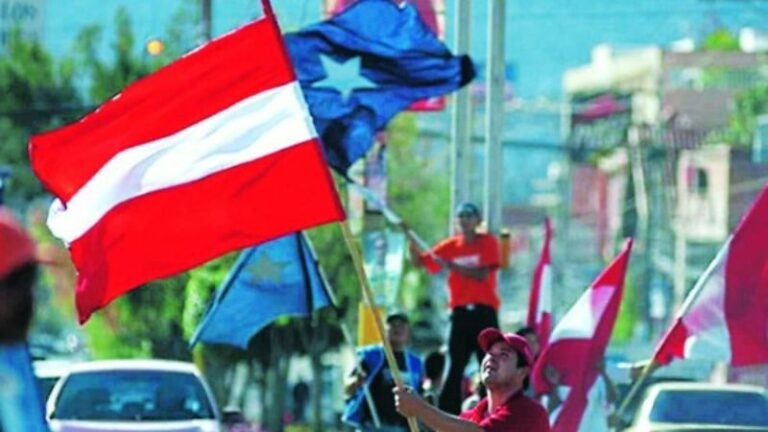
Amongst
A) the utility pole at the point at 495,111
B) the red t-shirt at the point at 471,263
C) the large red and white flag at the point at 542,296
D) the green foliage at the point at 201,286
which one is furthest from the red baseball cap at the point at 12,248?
the green foliage at the point at 201,286

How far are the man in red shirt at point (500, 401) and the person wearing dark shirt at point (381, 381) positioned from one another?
746 cm

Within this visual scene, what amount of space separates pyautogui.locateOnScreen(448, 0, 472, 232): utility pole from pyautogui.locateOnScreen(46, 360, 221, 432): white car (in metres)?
3.78

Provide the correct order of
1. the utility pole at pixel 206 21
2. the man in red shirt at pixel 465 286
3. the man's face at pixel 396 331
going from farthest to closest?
the utility pole at pixel 206 21, the man in red shirt at pixel 465 286, the man's face at pixel 396 331

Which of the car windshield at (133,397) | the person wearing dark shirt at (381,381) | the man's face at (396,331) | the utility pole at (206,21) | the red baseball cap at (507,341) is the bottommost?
the car windshield at (133,397)

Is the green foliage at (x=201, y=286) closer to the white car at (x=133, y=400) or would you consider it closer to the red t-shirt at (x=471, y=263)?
the white car at (x=133, y=400)

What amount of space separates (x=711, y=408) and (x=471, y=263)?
6345 millimetres

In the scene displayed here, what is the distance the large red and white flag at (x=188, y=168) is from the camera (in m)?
12.3

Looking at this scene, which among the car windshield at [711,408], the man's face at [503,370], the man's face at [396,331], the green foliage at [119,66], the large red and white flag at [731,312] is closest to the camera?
the man's face at [503,370]

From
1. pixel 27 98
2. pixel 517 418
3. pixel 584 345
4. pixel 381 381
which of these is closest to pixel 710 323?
pixel 584 345

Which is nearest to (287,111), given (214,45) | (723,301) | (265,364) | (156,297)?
(214,45)

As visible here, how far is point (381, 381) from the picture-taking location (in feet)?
63.7

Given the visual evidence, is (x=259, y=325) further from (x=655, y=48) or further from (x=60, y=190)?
(x=655, y=48)

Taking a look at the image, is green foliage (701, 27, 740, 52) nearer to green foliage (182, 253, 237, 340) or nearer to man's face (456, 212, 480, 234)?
green foliage (182, 253, 237, 340)

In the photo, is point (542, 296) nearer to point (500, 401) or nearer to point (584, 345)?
point (584, 345)
